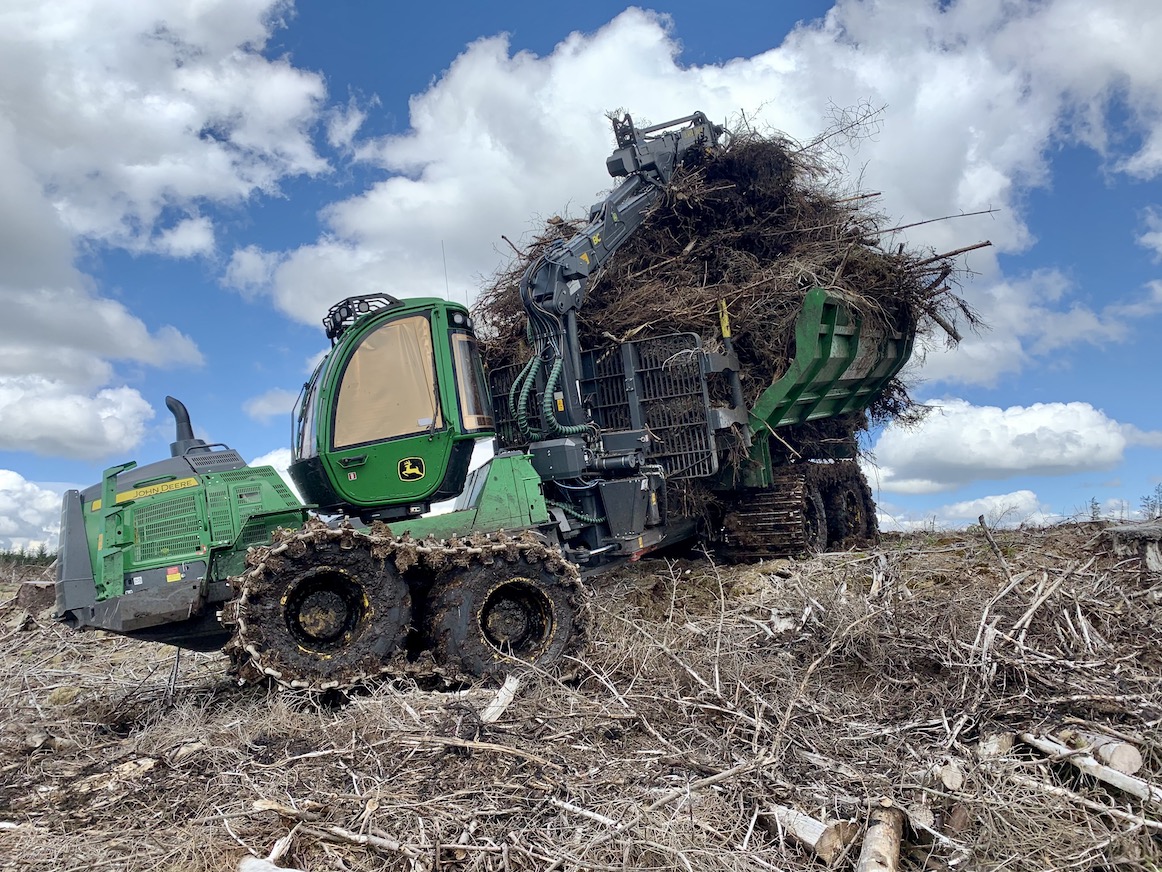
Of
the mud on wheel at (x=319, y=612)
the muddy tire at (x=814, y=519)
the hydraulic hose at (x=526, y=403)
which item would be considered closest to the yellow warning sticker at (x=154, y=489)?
the mud on wheel at (x=319, y=612)

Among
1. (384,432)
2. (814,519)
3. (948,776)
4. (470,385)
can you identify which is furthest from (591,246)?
(948,776)

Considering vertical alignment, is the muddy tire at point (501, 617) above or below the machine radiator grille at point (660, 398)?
below

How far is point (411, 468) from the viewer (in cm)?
717

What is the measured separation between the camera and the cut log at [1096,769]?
12.6 feet

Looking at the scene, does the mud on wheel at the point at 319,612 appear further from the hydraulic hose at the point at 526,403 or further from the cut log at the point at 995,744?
the cut log at the point at 995,744

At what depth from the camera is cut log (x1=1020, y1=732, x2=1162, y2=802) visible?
3.85 meters

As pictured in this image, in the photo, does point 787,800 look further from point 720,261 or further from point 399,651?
point 720,261

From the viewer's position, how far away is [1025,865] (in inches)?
139

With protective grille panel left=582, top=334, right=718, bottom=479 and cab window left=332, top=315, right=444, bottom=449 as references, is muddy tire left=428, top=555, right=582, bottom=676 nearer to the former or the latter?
cab window left=332, top=315, right=444, bottom=449

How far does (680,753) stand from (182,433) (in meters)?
4.61

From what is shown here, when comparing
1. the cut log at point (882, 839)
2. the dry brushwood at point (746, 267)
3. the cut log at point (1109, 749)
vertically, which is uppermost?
the dry brushwood at point (746, 267)

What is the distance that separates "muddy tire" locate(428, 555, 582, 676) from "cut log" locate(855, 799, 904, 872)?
278 cm

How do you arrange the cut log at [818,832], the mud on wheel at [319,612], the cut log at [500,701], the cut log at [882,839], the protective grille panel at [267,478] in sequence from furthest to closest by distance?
the protective grille panel at [267,478]
the mud on wheel at [319,612]
the cut log at [500,701]
the cut log at [818,832]
the cut log at [882,839]

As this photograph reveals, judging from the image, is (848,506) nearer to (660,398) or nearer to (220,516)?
(660,398)
